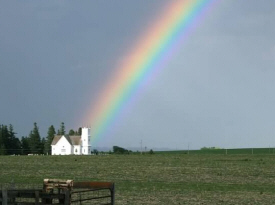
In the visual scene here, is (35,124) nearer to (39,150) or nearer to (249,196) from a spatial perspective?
(39,150)

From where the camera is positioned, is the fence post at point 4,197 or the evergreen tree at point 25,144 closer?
the fence post at point 4,197

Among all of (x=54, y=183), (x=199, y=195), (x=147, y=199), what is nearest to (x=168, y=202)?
(x=147, y=199)

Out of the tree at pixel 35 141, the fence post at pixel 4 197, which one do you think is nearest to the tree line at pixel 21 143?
the tree at pixel 35 141

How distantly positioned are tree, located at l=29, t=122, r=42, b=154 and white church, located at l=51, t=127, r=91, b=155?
11.0 meters

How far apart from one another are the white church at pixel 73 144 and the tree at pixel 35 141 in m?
11.0

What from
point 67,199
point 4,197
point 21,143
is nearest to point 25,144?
point 21,143

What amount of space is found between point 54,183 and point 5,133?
160605 mm

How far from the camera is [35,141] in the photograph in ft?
576

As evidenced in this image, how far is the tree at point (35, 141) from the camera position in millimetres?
174125

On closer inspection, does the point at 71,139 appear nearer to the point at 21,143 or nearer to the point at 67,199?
the point at 21,143

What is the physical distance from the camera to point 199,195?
84.2ft

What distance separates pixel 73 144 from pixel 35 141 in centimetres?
2240

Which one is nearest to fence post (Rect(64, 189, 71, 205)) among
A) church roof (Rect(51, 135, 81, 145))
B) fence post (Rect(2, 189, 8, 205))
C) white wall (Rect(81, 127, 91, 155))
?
fence post (Rect(2, 189, 8, 205))

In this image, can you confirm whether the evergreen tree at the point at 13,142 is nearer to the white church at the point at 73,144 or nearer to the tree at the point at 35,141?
the tree at the point at 35,141
